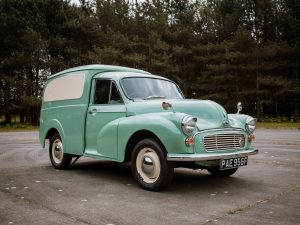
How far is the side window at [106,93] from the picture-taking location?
7.08 metres

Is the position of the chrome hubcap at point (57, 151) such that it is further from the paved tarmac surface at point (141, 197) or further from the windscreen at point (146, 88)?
the windscreen at point (146, 88)

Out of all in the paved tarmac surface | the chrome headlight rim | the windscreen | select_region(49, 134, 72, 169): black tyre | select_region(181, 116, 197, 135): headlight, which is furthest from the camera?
select_region(49, 134, 72, 169): black tyre

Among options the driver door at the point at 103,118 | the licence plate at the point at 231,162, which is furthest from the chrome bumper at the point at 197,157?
the driver door at the point at 103,118

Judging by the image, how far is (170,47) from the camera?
137 ft

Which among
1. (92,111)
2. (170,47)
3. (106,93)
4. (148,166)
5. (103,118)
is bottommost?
(148,166)

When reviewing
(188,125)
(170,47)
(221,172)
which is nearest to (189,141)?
(188,125)

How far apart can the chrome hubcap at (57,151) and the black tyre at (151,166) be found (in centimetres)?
272

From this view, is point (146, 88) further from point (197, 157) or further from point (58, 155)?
point (58, 155)

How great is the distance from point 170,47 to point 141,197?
3734 centimetres

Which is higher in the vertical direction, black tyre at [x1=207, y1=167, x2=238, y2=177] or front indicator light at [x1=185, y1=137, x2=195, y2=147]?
front indicator light at [x1=185, y1=137, x2=195, y2=147]

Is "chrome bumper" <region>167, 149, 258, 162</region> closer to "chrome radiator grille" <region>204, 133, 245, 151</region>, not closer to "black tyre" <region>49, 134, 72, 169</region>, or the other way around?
"chrome radiator grille" <region>204, 133, 245, 151</region>

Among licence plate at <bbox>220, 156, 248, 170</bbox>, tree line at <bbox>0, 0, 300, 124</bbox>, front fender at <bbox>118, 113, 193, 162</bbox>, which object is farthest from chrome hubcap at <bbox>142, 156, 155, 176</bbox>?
tree line at <bbox>0, 0, 300, 124</bbox>

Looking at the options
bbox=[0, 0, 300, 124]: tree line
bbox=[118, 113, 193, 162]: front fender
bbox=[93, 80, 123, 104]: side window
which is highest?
bbox=[0, 0, 300, 124]: tree line

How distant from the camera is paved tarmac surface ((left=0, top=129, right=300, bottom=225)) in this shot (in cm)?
443
